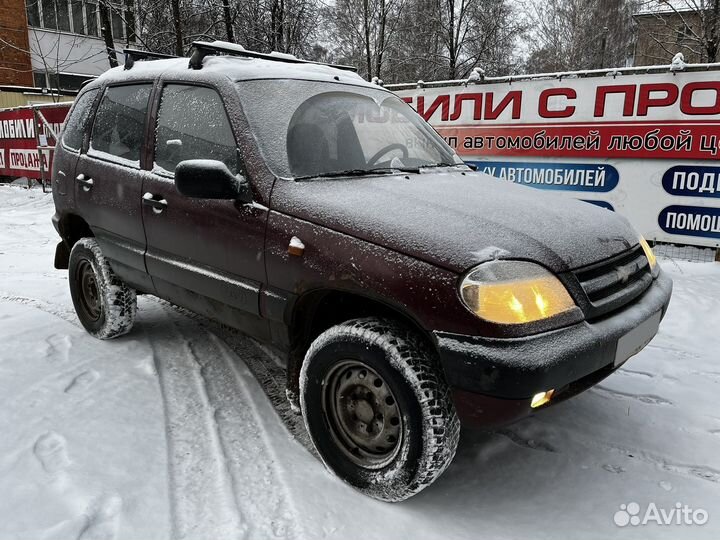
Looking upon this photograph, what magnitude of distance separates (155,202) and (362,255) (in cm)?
161

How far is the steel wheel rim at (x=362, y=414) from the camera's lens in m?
2.31

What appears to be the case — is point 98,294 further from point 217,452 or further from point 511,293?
point 511,293

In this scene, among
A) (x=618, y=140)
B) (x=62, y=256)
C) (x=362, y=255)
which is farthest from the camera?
(x=618, y=140)

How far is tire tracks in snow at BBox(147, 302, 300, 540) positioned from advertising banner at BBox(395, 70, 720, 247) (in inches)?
192

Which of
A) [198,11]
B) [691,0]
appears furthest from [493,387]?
[198,11]

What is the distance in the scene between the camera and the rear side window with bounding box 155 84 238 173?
9.61ft

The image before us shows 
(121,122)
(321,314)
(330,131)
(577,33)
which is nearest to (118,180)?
(121,122)

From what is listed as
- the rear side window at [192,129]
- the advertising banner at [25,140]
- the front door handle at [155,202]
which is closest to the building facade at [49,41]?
the advertising banner at [25,140]

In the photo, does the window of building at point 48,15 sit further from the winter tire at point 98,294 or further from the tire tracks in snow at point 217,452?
the tire tracks in snow at point 217,452

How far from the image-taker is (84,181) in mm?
3920

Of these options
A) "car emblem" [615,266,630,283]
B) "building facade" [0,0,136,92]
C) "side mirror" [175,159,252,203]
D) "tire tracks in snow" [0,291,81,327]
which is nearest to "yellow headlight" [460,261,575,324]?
"car emblem" [615,266,630,283]

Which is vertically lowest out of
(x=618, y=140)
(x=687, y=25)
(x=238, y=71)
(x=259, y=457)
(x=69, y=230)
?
(x=259, y=457)

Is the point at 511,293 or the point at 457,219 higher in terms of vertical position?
the point at 457,219

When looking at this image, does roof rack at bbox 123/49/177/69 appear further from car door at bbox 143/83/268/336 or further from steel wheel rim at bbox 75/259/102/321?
steel wheel rim at bbox 75/259/102/321
